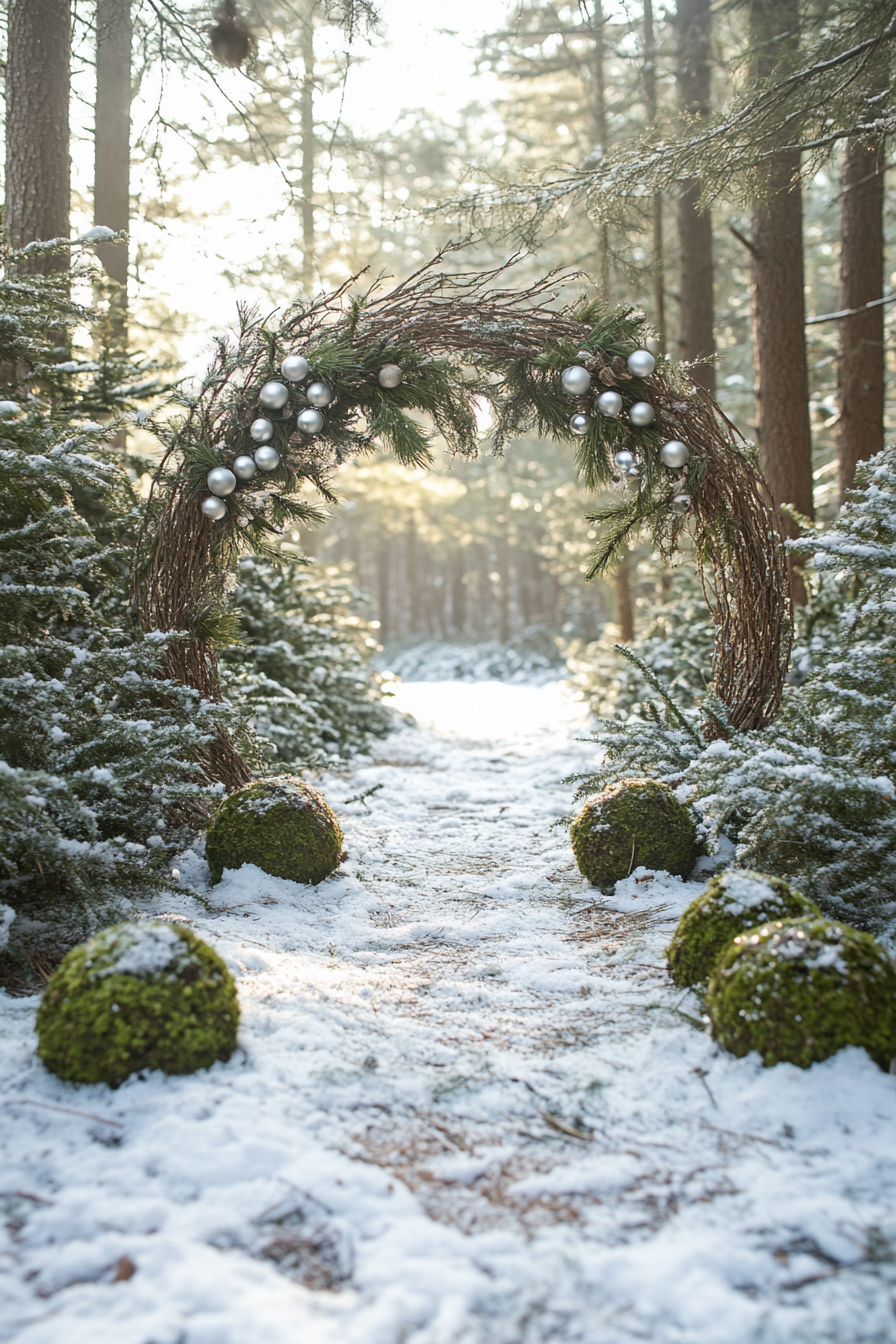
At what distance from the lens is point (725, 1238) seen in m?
1.51

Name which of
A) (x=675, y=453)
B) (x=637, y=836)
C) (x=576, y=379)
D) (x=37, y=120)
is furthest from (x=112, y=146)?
(x=637, y=836)

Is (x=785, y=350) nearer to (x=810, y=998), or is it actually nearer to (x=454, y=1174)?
(x=810, y=998)

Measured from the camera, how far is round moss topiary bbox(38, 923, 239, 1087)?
1.92 m

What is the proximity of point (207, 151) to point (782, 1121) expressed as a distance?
1009 cm

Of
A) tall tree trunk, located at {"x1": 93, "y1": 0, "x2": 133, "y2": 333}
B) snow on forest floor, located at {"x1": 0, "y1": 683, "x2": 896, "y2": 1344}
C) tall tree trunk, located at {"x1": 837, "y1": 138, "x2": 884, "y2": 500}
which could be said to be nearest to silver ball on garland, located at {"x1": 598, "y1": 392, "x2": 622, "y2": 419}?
snow on forest floor, located at {"x1": 0, "y1": 683, "x2": 896, "y2": 1344}

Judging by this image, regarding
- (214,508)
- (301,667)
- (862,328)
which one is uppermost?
Answer: (862,328)

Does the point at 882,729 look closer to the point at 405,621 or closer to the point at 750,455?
the point at 750,455

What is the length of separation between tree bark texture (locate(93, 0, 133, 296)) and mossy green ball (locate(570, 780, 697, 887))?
5.72m

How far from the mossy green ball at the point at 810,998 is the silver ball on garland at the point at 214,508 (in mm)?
2885

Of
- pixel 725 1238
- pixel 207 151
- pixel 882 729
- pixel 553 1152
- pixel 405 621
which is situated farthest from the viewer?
pixel 405 621

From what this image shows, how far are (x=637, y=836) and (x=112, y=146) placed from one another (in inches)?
267

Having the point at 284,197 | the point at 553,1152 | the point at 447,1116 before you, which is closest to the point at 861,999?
the point at 553,1152

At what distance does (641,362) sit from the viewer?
3.65 meters

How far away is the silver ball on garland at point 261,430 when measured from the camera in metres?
3.67
